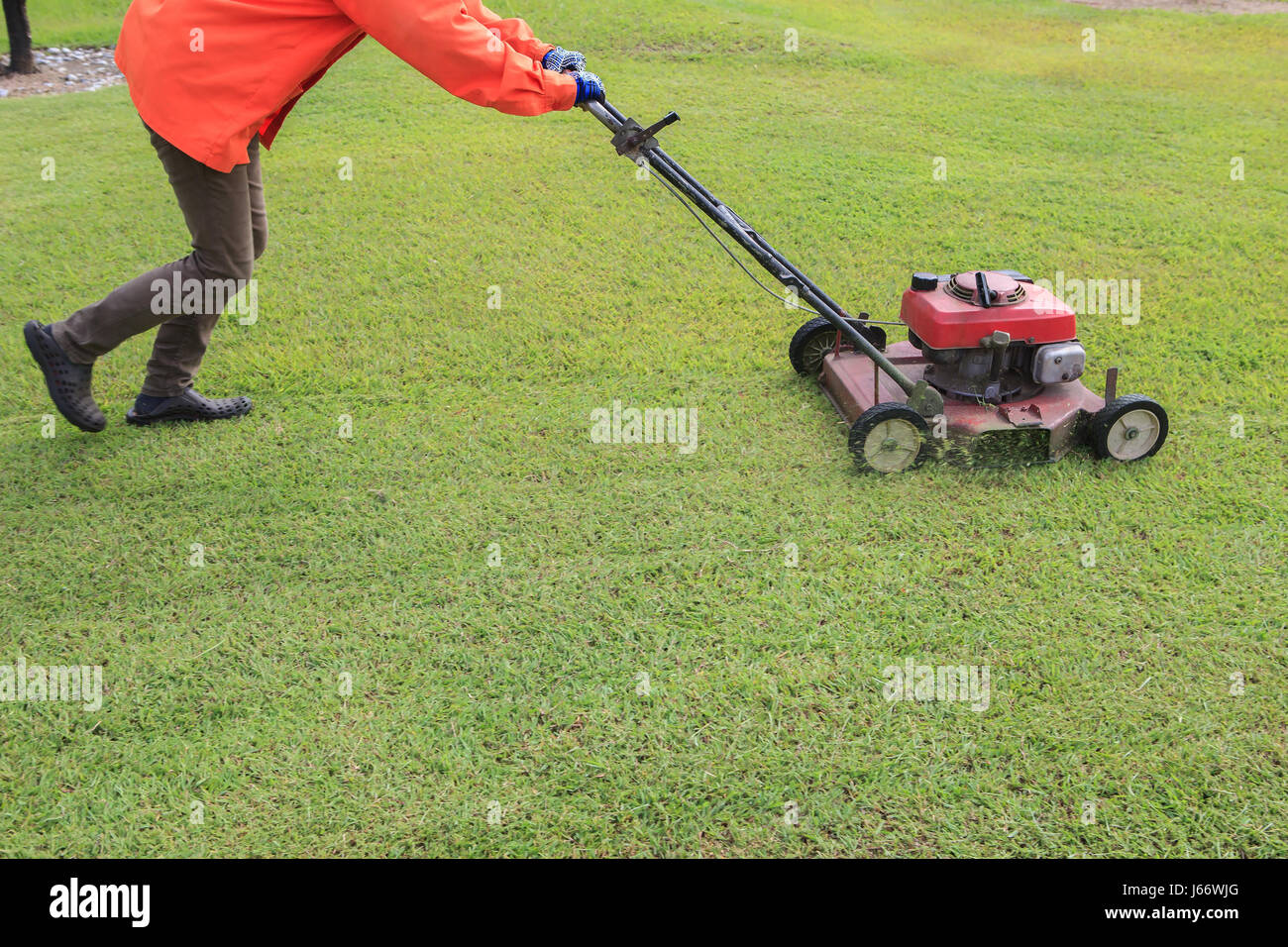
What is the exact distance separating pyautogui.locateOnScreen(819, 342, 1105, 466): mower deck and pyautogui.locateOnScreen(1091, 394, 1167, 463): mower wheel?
0.09 metres

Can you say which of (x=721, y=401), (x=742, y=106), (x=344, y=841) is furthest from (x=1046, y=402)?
(x=742, y=106)

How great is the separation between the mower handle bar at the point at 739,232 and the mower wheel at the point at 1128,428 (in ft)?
1.84

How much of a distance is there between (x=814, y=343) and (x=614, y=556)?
1.47 metres

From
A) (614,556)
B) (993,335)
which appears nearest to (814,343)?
(993,335)

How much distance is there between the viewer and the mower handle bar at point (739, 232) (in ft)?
10.0

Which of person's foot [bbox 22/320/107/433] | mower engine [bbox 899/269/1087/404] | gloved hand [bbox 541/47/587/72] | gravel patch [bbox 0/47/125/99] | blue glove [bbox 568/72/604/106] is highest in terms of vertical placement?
gloved hand [bbox 541/47/587/72]

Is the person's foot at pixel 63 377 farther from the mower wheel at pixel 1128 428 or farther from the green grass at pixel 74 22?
the green grass at pixel 74 22

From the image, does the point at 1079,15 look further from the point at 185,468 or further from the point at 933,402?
the point at 185,468

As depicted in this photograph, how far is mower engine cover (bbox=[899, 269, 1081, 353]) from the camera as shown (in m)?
3.30

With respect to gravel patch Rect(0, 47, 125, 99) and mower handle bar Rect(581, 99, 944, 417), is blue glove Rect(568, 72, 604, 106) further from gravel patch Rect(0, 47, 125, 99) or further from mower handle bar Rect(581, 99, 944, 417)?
gravel patch Rect(0, 47, 125, 99)

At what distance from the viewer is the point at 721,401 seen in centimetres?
386

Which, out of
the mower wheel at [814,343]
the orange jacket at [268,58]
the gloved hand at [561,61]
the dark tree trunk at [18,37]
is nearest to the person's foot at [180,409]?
the orange jacket at [268,58]

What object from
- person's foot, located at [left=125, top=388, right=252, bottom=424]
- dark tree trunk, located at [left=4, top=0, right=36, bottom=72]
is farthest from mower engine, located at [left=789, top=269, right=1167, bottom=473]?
dark tree trunk, located at [left=4, top=0, right=36, bottom=72]

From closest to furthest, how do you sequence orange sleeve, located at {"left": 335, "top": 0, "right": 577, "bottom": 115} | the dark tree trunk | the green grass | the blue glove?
orange sleeve, located at {"left": 335, "top": 0, "right": 577, "bottom": 115} → the blue glove → the dark tree trunk → the green grass
